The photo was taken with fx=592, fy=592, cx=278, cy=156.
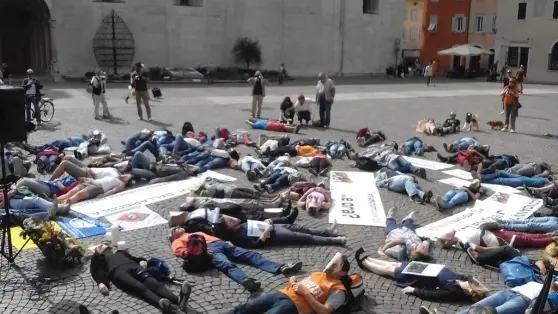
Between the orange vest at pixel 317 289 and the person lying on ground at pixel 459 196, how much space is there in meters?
4.50

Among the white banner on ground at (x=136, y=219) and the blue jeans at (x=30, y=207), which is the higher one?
the blue jeans at (x=30, y=207)

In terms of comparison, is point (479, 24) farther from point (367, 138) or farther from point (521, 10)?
point (367, 138)

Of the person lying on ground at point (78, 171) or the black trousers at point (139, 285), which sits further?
the person lying on ground at point (78, 171)

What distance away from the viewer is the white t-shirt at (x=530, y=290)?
6.39 meters

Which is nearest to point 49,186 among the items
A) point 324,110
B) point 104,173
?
point 104,173

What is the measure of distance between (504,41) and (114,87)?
30.9m

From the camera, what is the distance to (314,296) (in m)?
6.34

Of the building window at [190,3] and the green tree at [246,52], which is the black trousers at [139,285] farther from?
the green tree at [246,52]

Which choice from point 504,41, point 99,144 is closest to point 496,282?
point 99,144

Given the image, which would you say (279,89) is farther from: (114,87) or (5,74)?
(5,74)

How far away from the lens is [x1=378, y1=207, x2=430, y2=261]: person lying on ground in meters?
7.97

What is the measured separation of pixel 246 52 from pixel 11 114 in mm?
34257

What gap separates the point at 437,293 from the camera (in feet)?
22.6

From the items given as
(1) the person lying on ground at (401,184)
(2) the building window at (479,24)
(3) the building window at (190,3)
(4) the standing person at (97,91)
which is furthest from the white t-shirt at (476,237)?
(2) the building window at (479,24)
